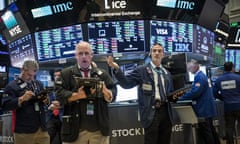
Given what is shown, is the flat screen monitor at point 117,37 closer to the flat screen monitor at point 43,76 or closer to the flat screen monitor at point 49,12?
the flat screen monitor at point 49,12

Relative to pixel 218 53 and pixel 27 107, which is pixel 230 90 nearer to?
pixel 218 53

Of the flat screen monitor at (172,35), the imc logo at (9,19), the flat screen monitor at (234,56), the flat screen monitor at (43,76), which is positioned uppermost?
the imc logo at (9,19)

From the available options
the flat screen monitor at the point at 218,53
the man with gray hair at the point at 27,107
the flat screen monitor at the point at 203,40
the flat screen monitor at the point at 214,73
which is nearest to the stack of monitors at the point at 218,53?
the flat screen monitor at the point at 218,53

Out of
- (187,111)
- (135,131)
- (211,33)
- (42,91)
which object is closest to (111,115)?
(135,131)

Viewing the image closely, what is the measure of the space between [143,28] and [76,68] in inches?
124

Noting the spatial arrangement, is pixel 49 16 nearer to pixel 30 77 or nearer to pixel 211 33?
pixel 30 77

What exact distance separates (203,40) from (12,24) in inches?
154

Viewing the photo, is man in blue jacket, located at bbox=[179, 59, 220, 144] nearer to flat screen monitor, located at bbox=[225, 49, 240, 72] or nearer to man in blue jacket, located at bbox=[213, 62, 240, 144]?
man in blue jacket, located at bbox=[213, 62, 240, 144]

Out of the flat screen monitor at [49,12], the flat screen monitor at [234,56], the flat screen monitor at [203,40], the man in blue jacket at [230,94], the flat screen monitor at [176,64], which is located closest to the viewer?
the flat screen monitor at [176,64]

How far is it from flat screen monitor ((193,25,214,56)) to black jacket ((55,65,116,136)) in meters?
4.02

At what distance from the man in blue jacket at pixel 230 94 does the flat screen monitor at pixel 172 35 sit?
853 millimetres

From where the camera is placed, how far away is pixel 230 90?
20.7ft

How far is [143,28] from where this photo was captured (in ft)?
20.1

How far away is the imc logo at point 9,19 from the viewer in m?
6.87
